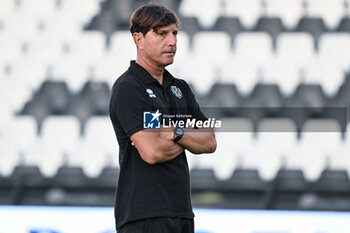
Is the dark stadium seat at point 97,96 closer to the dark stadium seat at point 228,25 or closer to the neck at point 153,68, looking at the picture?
the dark stadium seat at point 228,25

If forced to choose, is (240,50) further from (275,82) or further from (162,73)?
(162,73)

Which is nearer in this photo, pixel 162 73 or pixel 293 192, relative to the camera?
pixel 162 73

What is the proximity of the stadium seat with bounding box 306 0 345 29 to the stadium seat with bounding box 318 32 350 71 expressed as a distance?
283mm

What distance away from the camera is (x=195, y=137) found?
2.50m

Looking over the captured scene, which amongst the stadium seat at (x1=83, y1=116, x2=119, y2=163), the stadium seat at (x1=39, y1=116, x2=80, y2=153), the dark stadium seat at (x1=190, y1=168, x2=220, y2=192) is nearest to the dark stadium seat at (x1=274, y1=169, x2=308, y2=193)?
the dark stadium seat at (x1=190, y1=168, x2=220, y2=192)

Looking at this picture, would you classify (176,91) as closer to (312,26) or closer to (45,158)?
(45,158)

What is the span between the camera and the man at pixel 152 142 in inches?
90.6

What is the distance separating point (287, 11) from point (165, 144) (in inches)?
201

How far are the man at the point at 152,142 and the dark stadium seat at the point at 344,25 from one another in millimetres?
4888

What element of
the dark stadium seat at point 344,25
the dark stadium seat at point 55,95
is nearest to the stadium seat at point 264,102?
the dark stadium seat at point 344,25

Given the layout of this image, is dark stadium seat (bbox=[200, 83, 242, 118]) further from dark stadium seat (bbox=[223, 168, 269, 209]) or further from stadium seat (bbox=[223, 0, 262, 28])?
stadium seat (bbox=[223, 0, 262, 28])

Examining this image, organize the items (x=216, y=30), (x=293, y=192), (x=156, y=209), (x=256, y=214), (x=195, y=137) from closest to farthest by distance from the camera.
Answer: (x=156, y=209) → (x=195, y=137) → (x=256, y=214) → (x=293, y=192) → (x=216, y=30)

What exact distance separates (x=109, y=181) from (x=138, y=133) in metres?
3.47

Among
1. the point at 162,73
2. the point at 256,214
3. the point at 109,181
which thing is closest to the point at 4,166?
the point at 109,181
